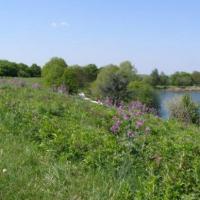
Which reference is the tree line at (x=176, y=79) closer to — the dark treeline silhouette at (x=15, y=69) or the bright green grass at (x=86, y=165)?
the dark treeline silhouette at (x=15, y=69)

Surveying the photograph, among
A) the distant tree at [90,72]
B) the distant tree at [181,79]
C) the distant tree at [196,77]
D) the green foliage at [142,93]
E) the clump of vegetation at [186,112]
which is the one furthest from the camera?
the distant tree at [196,77]

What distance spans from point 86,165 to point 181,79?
11601 centimetres

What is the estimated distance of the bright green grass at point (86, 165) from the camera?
15.1ft

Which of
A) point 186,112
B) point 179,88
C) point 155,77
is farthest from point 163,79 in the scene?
point 186,112

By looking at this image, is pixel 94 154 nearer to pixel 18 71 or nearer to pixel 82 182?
pixel 82 182

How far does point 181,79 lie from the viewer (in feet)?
395

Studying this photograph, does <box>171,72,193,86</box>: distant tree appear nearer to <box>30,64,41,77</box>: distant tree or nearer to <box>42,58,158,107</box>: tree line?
<box>30,64,41,77</box>: distant tree

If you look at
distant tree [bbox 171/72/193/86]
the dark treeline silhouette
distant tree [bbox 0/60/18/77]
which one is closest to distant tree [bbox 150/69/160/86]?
distant tree [bbox 171/72/193/86]

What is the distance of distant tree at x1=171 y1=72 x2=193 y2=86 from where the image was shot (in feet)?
390

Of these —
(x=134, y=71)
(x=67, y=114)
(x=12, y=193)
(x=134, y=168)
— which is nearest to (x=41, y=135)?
(x=134, y=168)

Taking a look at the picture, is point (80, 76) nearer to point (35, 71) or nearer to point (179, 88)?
point (35, 71)

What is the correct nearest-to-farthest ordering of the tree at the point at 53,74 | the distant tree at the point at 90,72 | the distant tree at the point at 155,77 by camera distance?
the tree at the point at 53,74
the distant tree at the point at 90,72
the distant tree at the point at 155,77

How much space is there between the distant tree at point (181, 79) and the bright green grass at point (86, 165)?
112 m

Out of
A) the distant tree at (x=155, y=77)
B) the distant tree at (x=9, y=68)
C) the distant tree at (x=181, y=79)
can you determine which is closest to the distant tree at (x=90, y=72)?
the distant tree at (x=155, y=77)
